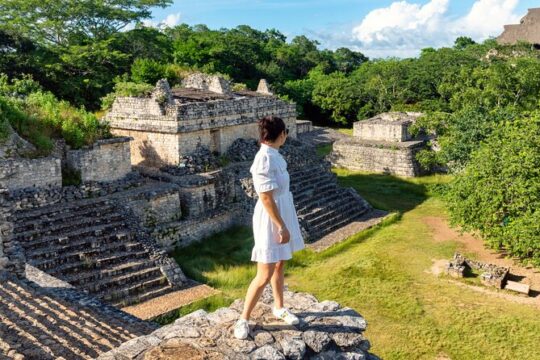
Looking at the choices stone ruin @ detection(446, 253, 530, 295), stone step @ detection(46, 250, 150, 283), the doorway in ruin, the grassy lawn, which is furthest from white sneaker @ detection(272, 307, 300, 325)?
the doorway in ruin

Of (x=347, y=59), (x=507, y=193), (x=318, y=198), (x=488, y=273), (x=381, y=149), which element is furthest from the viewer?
(x=347, y=59)

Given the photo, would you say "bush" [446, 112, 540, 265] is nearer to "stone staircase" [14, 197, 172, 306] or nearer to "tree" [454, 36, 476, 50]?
"stone staircase" [14, 197, 172, 306]

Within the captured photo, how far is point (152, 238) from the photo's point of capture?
12.6 metres

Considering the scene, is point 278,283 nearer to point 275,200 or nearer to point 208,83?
point 275,200

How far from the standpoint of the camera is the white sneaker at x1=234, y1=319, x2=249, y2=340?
4488mm

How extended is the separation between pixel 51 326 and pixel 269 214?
12.5ft

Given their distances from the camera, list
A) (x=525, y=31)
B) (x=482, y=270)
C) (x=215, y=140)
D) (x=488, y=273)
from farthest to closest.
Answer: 1. (x=525, y=31)
2. (x=215, y=140)
3. (x=482, y=270)
4. (x=488, y=273)

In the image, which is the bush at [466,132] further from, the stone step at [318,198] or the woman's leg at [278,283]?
the woman's leg at [278,283]

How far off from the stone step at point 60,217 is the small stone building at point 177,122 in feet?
13.1

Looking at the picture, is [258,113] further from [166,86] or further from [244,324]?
[244,324]

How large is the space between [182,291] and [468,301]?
6434 millimetres

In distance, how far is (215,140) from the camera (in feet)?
57.2

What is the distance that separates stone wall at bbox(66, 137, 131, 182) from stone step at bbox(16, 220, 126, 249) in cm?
188

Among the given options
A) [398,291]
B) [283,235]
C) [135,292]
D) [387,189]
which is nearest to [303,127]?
[387,189]
